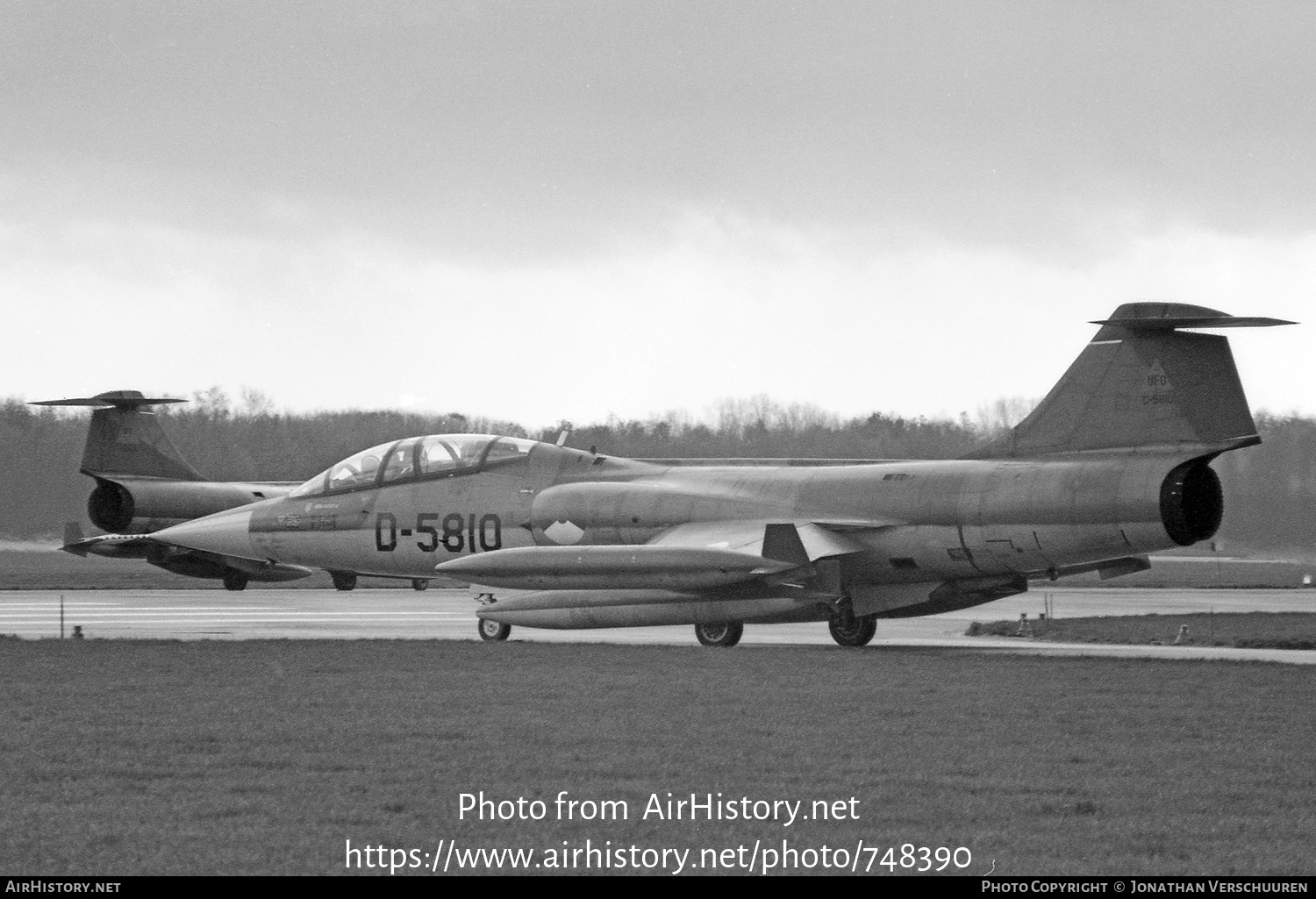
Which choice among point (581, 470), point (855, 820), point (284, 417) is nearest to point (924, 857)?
point (855, 820)

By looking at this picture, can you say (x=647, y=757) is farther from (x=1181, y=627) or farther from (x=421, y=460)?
(x=1181, y=627)

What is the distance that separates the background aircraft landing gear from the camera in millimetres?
19078

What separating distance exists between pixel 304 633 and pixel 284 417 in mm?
45225

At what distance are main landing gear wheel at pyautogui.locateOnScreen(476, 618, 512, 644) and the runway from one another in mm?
633

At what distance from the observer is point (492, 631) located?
65.3 feet

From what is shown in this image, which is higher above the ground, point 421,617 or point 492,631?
point 492,631

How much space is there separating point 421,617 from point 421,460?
5904mm

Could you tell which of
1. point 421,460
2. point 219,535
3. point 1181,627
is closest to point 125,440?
point 219,535

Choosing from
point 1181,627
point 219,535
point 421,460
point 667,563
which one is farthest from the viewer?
point 219,535

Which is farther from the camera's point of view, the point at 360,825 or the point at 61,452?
the point at 61,452

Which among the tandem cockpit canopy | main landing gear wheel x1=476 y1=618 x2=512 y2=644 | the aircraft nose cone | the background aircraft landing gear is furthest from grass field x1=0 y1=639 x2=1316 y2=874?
the aircraft nose cone

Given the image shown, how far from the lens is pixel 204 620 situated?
24.9 meters

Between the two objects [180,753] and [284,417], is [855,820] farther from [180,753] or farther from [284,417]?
[284,417]

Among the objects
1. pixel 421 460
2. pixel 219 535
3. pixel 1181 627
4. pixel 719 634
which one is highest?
pixel 421 460
